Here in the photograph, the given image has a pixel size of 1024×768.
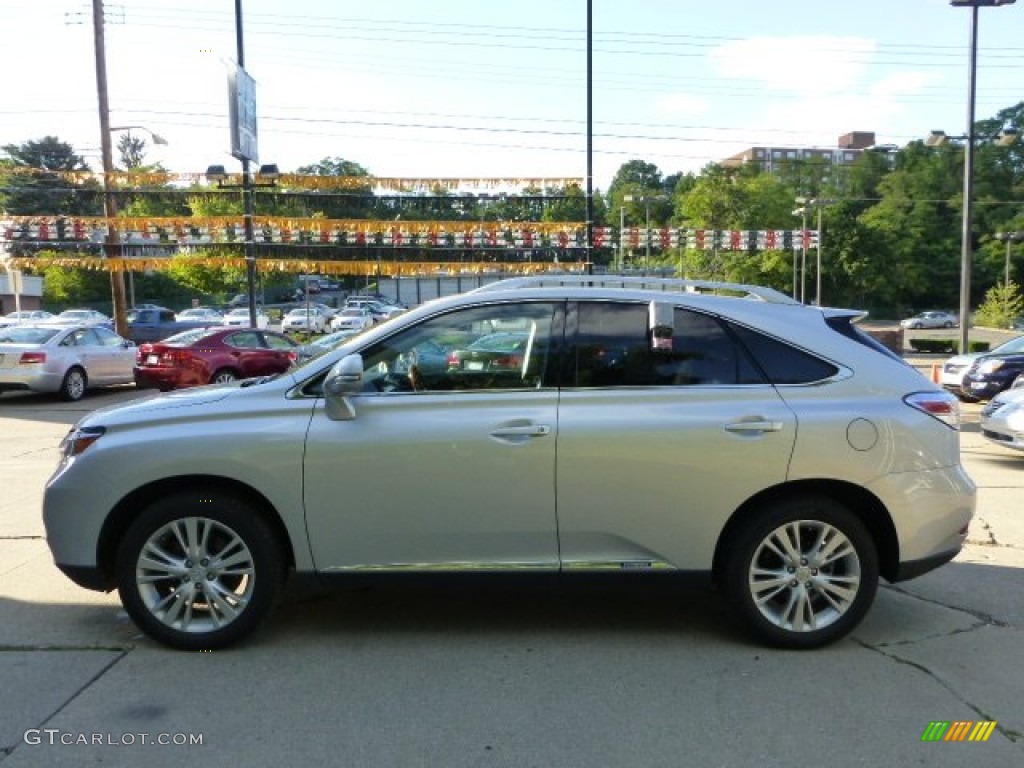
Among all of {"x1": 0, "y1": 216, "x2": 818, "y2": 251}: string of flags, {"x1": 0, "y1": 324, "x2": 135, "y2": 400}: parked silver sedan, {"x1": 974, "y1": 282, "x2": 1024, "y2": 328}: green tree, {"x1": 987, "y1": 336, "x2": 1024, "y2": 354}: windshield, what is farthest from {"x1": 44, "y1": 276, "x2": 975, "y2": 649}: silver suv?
{"x1": 974, "y1": 282, "x2": 1024, "y2": 328}: green tree

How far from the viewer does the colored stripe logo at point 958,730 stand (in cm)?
337

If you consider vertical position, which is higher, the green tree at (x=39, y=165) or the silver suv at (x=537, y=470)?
the green tree at (x=39, y=165)

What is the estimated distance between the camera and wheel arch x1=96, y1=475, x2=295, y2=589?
13.5 feet

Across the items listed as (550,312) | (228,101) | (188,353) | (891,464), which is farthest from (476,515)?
(228,101)

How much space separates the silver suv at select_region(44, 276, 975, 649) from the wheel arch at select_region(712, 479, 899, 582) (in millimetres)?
11

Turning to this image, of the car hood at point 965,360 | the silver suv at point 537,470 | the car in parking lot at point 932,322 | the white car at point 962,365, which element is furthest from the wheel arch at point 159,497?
the car in parking lot at point 932,322

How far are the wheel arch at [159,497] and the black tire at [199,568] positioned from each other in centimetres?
5

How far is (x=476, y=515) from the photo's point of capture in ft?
13.3

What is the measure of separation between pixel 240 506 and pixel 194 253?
26762 millimetres

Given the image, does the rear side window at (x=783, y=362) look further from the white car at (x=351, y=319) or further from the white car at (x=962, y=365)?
the white car at (x=351, y=319)

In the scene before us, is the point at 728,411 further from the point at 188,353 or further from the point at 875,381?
the point at 188,353

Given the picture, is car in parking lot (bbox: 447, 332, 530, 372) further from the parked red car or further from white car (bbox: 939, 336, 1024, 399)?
→ white car (bbox: 939, 336, 1024, 399)

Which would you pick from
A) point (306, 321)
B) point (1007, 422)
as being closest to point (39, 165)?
point (306, 321)

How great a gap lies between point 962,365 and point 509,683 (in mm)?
15435
